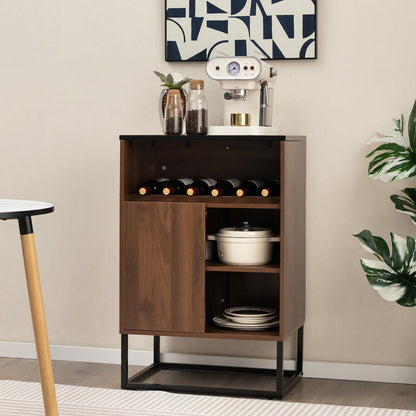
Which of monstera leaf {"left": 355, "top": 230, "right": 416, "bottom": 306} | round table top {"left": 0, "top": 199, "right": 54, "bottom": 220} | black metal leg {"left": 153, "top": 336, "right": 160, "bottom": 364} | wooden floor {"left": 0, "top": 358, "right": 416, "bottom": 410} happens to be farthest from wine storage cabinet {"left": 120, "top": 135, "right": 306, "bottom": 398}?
round table top {"left": 0, "top": 199, "right": 54, "bottom": 220}

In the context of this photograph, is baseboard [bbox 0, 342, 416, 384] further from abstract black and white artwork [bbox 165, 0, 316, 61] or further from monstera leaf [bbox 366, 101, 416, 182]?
abstract black and white artwork [bbox 165, 0, 316, 61]

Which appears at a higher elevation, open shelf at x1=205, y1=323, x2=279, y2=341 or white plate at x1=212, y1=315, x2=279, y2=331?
white plate at x1=212, y1=315, x2=279, y2=331

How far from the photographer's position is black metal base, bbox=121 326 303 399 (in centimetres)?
305

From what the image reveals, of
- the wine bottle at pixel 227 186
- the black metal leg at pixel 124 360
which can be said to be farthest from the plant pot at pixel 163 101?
the black metal leg at pixel 124 360

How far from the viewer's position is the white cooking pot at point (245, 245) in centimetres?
309

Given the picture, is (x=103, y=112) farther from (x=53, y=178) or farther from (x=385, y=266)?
(x=385, y=266)

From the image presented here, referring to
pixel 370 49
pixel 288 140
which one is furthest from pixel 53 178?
pixel 370 49

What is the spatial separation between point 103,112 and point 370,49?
3.95ft

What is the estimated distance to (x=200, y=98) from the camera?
10.5 feet

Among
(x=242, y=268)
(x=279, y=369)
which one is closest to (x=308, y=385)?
(x=279, y=369)

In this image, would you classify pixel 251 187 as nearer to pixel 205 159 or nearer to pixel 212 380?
pixel 205 159

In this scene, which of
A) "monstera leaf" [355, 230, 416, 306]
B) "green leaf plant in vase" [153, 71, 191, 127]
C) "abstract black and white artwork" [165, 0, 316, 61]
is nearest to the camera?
"monstera leaf" [355, 230, 416, 306]

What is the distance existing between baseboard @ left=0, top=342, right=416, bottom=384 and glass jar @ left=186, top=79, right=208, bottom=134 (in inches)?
40.8

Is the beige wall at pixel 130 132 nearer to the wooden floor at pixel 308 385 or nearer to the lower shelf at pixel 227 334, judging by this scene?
the wooden floor at pixel 308 385
